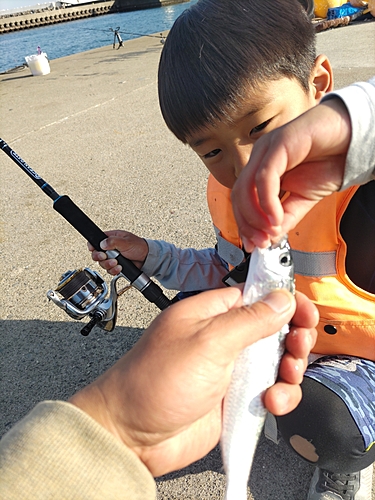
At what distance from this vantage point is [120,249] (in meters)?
2.64

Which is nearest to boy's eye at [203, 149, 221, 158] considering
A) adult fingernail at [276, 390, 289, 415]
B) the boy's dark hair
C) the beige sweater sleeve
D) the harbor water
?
the boy's dark hair

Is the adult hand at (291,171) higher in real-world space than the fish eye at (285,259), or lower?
higher

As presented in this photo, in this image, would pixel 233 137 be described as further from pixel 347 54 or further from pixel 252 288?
pixel 347 54

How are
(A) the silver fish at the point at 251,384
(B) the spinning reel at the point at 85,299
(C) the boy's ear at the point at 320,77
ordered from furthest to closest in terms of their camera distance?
(B) the spinning reel at the point at 85,299 → (C) the boy's ear at the point at 320,77 → (A) the silver fish at the point at 251,384

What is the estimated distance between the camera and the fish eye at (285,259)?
152cm

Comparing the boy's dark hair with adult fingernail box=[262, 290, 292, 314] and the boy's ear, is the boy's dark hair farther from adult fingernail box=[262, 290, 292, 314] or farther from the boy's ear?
adult fingernail box=[262, 290, 292, 314]

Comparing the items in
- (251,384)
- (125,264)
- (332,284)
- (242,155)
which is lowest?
(332,284)

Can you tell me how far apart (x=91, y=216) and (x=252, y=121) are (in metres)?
2.80

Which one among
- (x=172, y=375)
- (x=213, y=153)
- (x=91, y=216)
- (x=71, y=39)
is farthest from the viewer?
(x=71, y=39)

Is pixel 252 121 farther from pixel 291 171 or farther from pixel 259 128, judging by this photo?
pixel 291 171

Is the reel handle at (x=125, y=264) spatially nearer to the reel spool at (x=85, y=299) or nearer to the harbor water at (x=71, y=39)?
the reel spool at (x=85, y=299)

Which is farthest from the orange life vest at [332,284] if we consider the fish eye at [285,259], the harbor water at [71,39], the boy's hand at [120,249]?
the harbor water at [71,39]

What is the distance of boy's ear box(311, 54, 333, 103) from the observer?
2.17m

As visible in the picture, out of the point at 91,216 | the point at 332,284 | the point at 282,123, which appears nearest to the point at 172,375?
the point at 332,284
